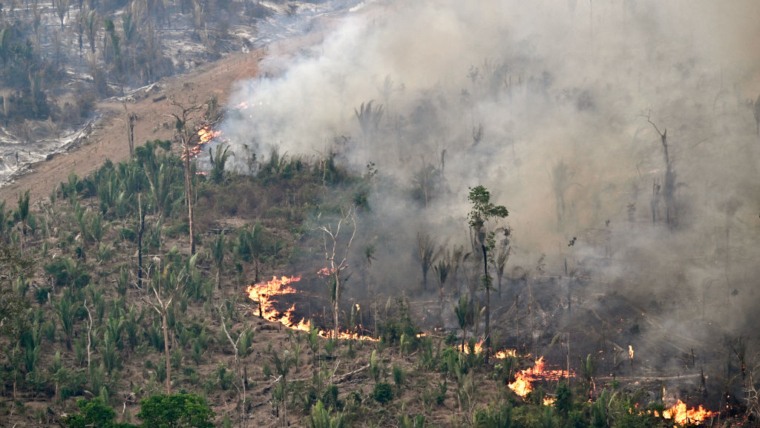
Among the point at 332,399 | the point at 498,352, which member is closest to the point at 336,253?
the point at 498,352

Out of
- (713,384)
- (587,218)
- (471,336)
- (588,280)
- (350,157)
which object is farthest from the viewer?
(350,157)

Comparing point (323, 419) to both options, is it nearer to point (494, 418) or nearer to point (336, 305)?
point (494, 418)

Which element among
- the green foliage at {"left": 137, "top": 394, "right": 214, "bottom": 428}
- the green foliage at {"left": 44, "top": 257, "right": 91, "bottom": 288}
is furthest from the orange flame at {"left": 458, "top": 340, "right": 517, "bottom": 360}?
the green foliage at {"left": 44, "top": 257, "right": 91, "bottom": 288}

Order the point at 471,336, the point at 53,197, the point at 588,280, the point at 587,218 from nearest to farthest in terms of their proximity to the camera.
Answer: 1. the point at 471,336
2. the point at 588,280
3. the point at 587,218
4. the point at 53,197

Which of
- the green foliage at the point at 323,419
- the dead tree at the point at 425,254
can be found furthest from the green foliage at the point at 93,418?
the dead tree at the point at 425,254

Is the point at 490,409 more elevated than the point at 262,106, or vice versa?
the point at 262,106

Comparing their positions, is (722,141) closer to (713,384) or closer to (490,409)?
(713,384)

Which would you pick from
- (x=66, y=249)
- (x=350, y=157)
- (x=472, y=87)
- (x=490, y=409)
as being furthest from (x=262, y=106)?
(x=490, y=409)
